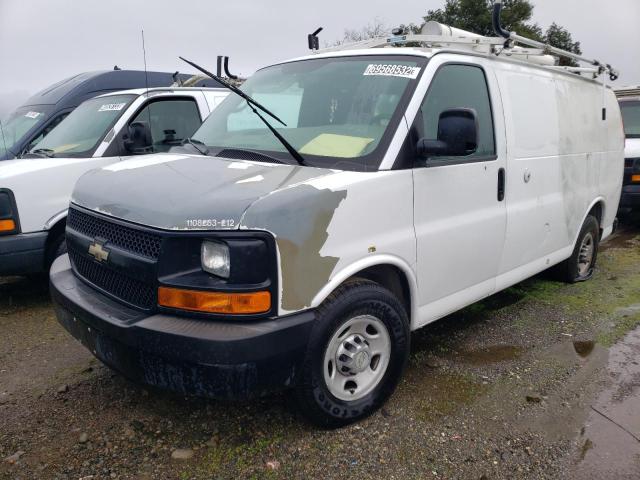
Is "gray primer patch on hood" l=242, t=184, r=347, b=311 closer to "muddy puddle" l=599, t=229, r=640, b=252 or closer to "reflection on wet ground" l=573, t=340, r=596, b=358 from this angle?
"reflection on wet ground" l=573, t=340, r=596, b=358

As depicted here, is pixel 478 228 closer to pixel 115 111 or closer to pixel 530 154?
pixel 530 154

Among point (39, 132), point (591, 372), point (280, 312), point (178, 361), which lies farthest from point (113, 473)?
point (39, 132)

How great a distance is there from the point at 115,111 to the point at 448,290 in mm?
3952

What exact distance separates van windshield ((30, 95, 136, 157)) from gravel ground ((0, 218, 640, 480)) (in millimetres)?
1935

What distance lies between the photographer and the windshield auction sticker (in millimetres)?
3225

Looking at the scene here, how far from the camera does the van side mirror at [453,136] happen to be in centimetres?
297

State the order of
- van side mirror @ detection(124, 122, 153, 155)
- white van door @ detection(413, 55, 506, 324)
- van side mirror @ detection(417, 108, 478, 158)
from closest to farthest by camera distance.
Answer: van side mirror @ detection(417, 108, 478, 158), white van door @ detection(413, 55, 506, 324), van side mirror @ detection(124, 122, 153, 155)

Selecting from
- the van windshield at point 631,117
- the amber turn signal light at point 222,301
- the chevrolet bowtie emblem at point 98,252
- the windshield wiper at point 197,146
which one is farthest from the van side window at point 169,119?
the van windshield at point 631,117

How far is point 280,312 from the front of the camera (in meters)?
2.48

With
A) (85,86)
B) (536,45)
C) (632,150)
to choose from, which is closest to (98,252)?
(536,45)

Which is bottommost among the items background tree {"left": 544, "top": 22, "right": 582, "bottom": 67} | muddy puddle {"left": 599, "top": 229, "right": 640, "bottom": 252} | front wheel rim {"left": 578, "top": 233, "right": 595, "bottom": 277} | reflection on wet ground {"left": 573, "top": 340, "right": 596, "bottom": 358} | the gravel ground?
muddy puddle {"left": 599, "top": 229, "right": 640, "bottom": 252}

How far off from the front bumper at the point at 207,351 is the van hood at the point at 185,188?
468 mm

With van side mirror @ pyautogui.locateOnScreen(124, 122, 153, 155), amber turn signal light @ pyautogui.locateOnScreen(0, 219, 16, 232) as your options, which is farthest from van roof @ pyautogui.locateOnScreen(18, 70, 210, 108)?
amber turn signal light @ pyautogui.locateOnScreen(0, 219, 16, 232)

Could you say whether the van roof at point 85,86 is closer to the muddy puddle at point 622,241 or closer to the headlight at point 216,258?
the headlight at point 216,258
